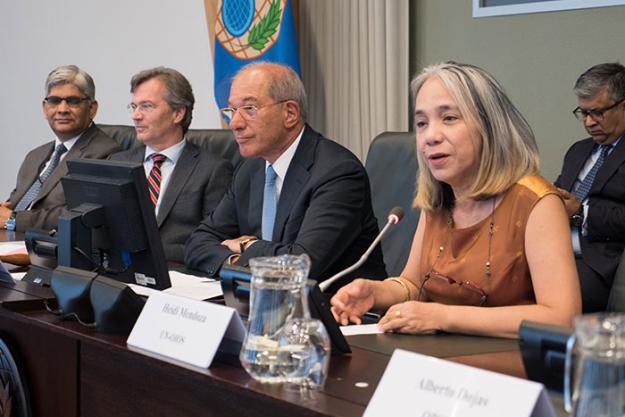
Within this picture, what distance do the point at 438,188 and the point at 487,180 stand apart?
0.17 metres

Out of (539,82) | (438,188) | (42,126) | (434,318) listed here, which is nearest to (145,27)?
(42,126)

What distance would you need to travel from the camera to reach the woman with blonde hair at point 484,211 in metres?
2.17

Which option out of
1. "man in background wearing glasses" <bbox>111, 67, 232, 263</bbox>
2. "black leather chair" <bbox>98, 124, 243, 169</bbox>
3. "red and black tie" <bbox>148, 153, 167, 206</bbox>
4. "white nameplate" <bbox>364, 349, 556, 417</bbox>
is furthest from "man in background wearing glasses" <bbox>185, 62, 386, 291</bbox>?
"white nameplate" <bbox>364, 349, 556, 417</bbox>

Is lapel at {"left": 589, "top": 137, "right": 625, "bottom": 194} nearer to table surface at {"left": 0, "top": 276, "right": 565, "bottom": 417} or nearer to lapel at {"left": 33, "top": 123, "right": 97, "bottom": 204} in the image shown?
table surface at {"left": 0, "top": 276, "right": 565, "bottom": 417}

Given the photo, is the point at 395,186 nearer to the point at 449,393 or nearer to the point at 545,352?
the point at 545,352

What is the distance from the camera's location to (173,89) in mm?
4246

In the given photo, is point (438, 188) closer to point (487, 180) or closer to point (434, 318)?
point (487, 180)

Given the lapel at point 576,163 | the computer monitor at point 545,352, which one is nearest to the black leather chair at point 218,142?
the lapel at point 576,163

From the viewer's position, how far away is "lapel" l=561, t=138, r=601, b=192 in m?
3.97

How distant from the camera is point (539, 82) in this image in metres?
4.27

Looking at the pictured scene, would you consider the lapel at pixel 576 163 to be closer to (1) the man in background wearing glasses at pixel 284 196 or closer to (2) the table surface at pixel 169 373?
(1) the man in background wearing glasses at pixel 284 196

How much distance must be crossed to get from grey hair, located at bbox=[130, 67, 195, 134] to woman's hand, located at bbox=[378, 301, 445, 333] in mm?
2352

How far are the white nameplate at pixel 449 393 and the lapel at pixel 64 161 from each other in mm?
3363

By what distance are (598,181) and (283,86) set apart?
1.34m
